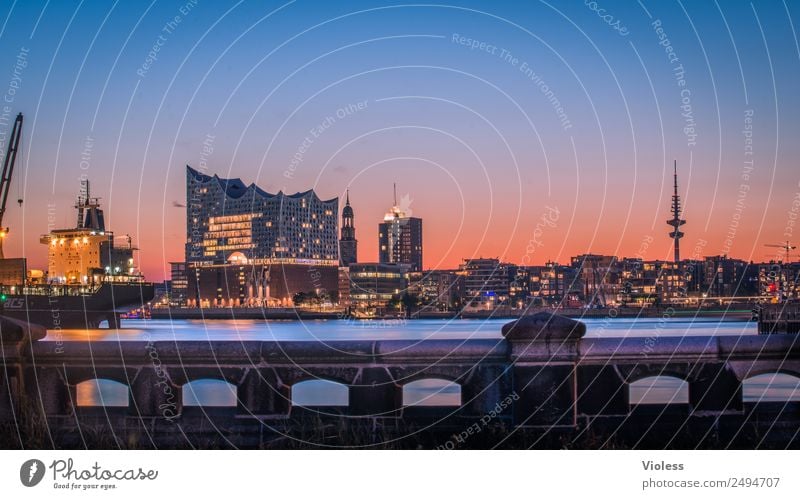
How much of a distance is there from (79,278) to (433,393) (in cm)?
9249

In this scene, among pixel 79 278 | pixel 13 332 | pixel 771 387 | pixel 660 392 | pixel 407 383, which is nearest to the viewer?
pixel 407 383

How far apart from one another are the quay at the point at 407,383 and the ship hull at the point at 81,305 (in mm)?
68521

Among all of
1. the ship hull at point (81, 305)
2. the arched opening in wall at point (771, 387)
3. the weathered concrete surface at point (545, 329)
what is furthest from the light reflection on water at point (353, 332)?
the weathered concrete surface at point (545, 329)

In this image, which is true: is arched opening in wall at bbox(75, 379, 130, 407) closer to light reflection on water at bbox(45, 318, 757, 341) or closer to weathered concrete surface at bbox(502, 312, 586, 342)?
light reflection on water at bbox(45, 318, 757, 341)

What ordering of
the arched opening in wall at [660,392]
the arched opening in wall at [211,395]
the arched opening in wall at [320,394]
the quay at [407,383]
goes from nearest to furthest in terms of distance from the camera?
1. the quay at [407,383]
2. the arched opening in wall at [660,392]
3. the arched opening in wall at [211,395]
4. the arched opening in wall at [320,394]

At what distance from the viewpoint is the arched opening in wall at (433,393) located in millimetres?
30173

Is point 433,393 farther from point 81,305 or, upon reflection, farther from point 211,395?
point 81,305

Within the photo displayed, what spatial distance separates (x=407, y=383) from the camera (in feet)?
42.4

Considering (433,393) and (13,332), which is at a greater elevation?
(13,332)

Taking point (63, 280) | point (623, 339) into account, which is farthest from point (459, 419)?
point (63, 280)

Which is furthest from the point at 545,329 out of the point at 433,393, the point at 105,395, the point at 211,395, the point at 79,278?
the point at 79,278

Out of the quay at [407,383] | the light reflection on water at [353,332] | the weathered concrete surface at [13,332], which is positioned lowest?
the light reflection on water at [353,332]

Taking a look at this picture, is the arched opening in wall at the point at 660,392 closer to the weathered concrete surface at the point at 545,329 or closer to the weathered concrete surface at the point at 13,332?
the weathered concrete surface at the point at 545,329
